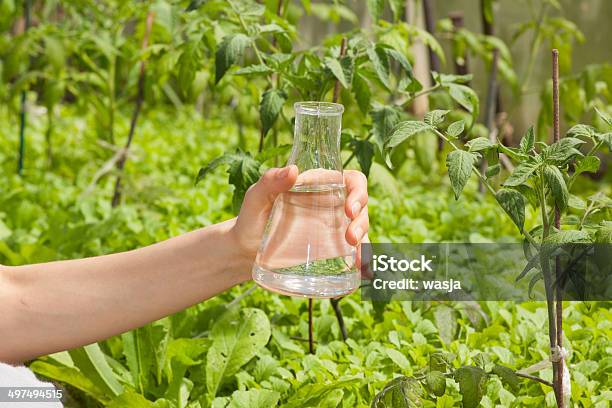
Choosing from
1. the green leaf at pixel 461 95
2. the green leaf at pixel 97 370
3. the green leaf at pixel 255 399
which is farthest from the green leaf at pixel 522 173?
the green leaf at pixel 97 370

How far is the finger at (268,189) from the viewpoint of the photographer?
1.22 m

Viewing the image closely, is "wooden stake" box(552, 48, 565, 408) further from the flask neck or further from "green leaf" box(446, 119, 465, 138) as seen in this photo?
the flask neck

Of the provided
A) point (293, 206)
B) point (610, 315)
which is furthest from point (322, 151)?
point (610, 315)

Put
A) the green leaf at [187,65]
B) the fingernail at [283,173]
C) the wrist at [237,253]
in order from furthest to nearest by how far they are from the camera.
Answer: the green leaf at [187,65] → the wrist at [237,253] → the fingernail at [283,173]

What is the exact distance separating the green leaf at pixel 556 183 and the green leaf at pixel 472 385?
0.97 feet

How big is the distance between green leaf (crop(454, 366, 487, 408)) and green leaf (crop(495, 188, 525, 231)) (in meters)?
0.24

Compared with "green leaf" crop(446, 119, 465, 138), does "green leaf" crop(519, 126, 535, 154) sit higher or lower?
lower

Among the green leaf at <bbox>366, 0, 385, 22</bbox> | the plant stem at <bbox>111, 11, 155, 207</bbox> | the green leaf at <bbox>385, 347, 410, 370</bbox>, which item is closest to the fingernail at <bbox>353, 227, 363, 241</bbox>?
the green leaf at <bbox>385, 347, 410, 370</bbox>

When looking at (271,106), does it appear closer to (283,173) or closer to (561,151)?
(283,173)

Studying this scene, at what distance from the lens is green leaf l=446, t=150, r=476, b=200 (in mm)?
1112

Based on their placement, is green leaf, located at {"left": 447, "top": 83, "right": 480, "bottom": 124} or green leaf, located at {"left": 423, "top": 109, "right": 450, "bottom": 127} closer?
green leaf, located at {"left": 423, "top": 109, "right": 450, "bottom": 127}

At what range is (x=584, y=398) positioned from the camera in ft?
5.08

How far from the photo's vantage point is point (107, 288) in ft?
4.75

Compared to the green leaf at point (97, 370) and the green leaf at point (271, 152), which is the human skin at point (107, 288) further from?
the green leaf at point (271, 152)
